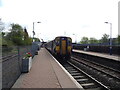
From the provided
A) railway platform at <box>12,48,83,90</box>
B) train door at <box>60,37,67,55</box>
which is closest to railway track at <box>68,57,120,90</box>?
railway platform at <box>12,48,83,90</box>

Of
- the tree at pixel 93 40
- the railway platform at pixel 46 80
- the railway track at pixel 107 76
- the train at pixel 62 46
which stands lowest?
the railway track at pixel 107 76

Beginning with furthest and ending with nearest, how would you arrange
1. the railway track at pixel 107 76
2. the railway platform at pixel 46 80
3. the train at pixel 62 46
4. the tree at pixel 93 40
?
the tree at pixel 93 40, the train at pixel 62 46, the railway track at pixel 107 76, the railway platform at pixel 46 80

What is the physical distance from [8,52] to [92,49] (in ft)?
117

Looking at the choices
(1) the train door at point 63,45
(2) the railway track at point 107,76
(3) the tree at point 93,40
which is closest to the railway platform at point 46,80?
(2) the railway track at point 107,76

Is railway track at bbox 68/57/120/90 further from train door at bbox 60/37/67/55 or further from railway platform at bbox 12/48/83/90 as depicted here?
train door at bbox 60/37/67/55

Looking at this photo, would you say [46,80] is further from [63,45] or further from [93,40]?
[93,40]

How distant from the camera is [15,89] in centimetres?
636

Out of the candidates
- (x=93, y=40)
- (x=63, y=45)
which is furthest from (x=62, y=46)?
(x=93, y=40)

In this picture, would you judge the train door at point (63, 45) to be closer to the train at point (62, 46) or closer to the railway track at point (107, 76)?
the train at point (62, 46)

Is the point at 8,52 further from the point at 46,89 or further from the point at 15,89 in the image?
the point at 46,89

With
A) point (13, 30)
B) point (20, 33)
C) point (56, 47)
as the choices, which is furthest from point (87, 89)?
point (13, 30)

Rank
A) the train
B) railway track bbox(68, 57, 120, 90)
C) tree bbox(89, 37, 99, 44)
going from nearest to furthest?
1. railway track bbox(68, 57, 120, 90)
2. the train
3. tree bbox(89, 37, 99, 44)

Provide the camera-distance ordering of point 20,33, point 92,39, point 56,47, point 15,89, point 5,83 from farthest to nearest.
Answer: point 92,39 < point 20,33 < point 56,47 < point 15,89 < point 5,83

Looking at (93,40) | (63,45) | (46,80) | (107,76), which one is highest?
(93,40)
